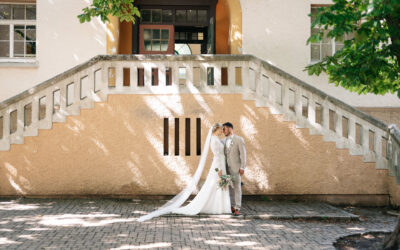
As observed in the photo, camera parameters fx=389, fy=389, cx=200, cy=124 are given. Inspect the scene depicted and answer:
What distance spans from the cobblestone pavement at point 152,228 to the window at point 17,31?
5162 mm

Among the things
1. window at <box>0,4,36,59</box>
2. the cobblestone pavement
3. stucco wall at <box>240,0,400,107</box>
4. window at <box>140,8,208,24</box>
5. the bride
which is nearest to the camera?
the cobblestone pavement

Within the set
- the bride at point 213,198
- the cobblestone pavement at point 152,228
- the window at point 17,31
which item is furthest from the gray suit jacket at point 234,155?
the window at point 17,31

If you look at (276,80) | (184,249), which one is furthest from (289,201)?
(184,249)

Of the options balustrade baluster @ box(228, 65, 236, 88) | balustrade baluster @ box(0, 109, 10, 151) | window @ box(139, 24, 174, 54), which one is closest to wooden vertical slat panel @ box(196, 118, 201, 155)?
balustrade baluster @ box(228, 65, 236, 88)

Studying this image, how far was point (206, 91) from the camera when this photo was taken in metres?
9.67

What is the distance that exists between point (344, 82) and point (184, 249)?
3693 mm

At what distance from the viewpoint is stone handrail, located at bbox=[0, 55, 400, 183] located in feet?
30.7

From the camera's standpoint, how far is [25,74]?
11.6 m

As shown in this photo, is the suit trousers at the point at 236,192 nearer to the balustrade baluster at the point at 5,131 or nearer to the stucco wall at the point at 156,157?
the stucco wall at the point at 156,157

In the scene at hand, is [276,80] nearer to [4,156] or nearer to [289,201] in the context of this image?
[289,201]

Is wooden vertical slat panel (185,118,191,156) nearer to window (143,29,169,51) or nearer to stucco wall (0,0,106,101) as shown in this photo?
stucco wall (0,0,106,101)

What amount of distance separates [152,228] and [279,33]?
25.2ft

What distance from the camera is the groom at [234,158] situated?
319 inches

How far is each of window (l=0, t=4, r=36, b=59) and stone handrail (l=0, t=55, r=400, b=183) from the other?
3.51 m
